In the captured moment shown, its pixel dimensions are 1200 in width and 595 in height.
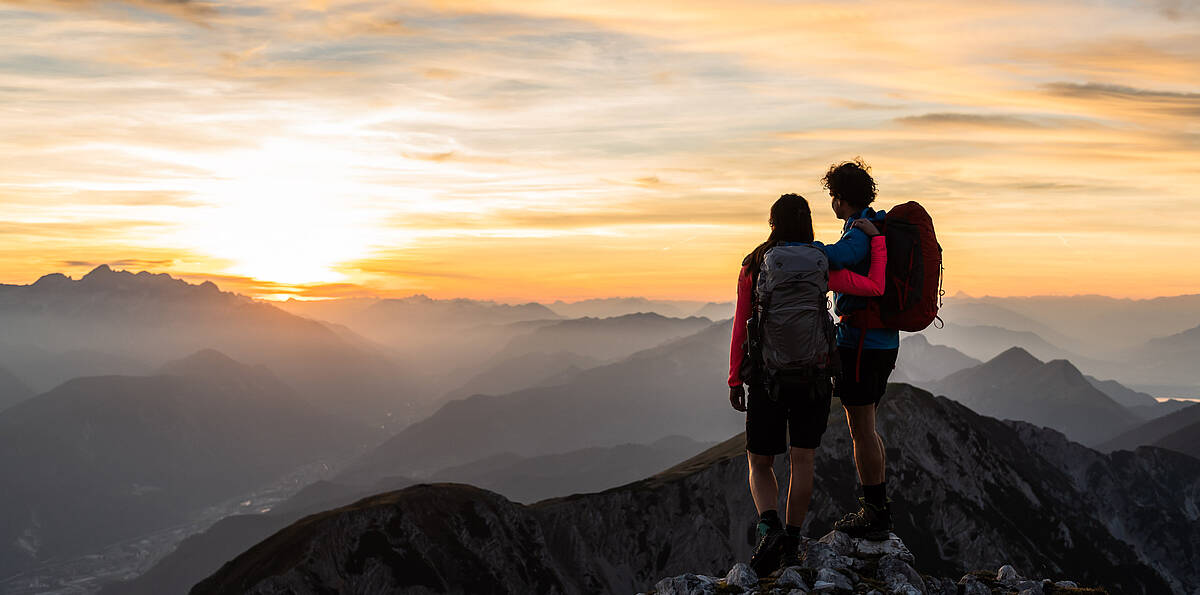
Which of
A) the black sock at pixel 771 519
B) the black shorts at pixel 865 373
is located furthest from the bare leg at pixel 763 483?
the black shorts at pixel 865 373

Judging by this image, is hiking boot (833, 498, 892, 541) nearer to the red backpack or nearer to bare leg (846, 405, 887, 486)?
bare leg (846, 405, 887, 486)

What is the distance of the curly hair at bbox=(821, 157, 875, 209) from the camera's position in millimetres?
12625

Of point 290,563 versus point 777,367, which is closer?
point 777,367

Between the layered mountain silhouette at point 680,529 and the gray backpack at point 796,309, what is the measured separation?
106m

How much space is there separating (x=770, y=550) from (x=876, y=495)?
Answer: 2300 millimetres

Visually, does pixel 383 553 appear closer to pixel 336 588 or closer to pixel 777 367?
pixel 336 588

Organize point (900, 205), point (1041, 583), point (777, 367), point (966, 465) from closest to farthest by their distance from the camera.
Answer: point (777, 367) < point (900, 205) < point (1041, 583) < point (966, 465)

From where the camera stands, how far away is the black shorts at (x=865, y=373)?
1254cm

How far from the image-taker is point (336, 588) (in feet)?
339

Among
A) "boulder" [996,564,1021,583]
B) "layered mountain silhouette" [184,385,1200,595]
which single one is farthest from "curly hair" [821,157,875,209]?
"layered mountain silhouette" [184,385,1200,595]

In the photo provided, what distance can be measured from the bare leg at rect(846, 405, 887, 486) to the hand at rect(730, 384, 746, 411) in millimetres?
1953

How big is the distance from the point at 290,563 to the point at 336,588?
24.1ft

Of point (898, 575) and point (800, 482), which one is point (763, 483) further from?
point (898, 575)

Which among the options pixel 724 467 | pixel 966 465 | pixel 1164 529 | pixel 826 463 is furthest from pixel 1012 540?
pixel 1164 529
